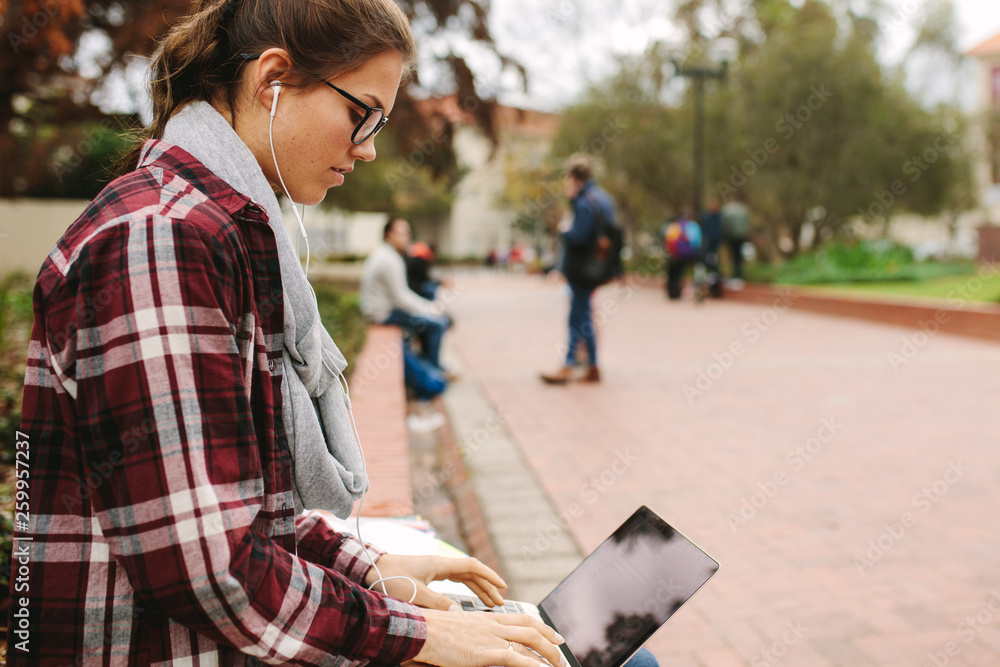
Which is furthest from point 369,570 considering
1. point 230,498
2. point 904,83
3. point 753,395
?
point 904,83

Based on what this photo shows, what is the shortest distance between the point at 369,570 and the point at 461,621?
32 cm

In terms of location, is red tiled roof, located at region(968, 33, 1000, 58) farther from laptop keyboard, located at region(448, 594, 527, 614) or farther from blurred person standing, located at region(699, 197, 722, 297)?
laptop keyboard, located at region(448, 594, 527, 614)

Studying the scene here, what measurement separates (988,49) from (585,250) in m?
37.1

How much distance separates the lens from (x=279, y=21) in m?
1.14

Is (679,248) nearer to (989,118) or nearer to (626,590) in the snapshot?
(626,590)

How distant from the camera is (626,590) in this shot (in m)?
1.48

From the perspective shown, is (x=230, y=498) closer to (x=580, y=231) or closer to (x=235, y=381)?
(x=235, y=381)

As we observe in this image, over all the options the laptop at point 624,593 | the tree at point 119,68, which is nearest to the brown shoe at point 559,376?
the tree at point 119,68

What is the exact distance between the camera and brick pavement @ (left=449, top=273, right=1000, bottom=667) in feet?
9.41

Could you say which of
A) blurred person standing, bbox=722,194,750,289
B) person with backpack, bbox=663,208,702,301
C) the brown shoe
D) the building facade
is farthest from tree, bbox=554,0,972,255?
the brown shoe

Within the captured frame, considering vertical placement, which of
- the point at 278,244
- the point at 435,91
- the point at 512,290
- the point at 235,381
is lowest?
the point at 512,290

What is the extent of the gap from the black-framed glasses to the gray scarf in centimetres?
13

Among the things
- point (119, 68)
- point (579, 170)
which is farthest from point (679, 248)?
point (119, 68)

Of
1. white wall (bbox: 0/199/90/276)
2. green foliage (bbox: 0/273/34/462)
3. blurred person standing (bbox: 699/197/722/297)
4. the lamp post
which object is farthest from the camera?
white wall (bbox: 0/199/90/276)
